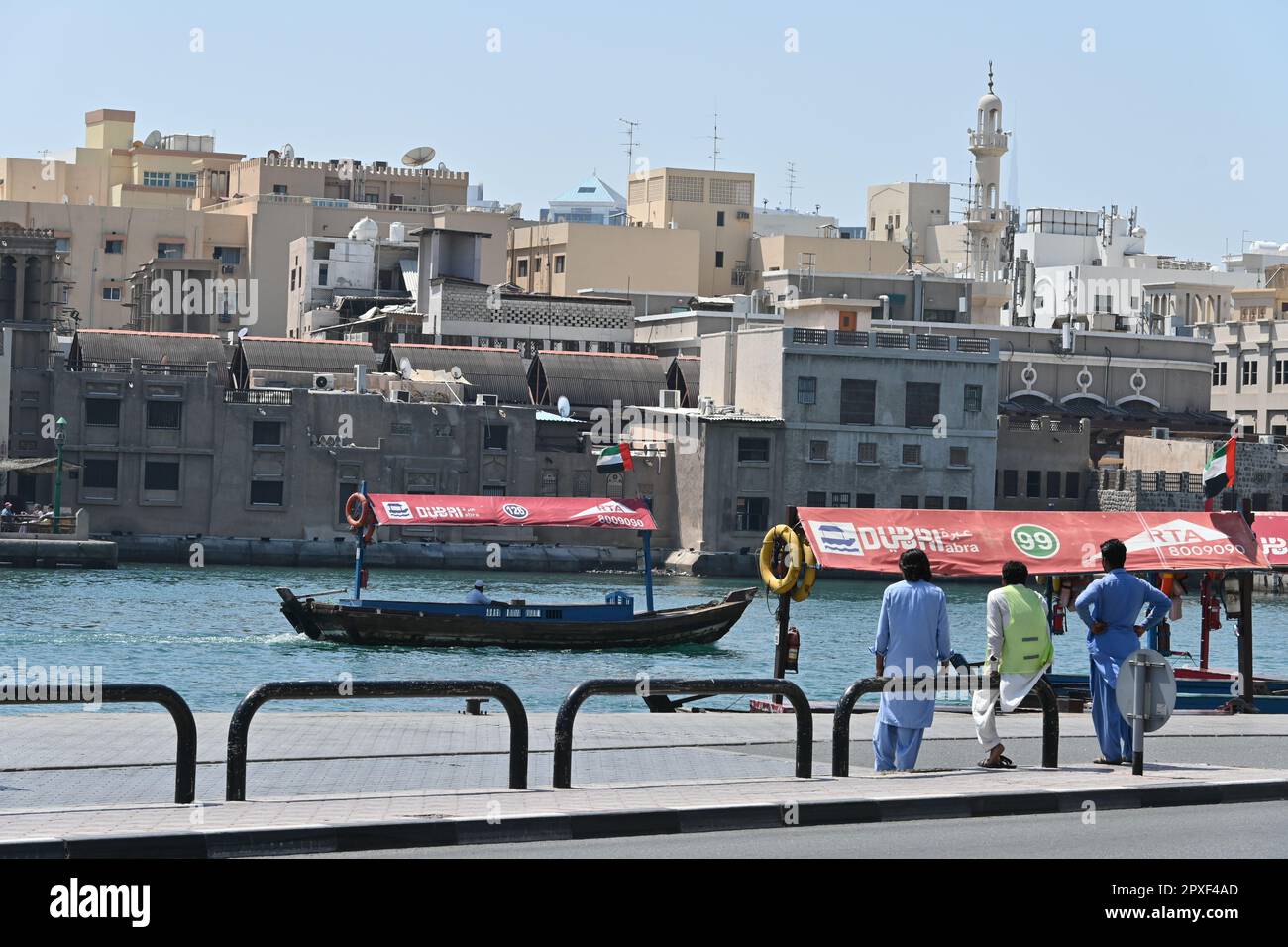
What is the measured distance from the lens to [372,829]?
12.0 metres

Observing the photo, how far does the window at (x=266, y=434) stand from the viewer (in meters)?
73.2

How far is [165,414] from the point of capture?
72.6m

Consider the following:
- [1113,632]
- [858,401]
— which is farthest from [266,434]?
[1113,632]

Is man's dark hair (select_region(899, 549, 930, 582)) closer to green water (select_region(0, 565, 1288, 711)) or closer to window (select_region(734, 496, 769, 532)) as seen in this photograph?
green water (select_region(0, 565, 1288, 711))

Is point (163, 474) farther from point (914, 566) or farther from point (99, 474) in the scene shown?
point (914, 566)

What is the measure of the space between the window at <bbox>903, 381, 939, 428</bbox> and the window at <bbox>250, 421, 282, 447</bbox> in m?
21.8

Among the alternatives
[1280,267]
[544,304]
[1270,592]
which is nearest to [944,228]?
[1280,267]

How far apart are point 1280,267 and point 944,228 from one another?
18.8 m

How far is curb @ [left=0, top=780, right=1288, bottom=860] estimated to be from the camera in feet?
37.5

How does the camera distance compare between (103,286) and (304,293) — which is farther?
(103,286)

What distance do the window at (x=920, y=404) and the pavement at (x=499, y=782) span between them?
56.2 metres

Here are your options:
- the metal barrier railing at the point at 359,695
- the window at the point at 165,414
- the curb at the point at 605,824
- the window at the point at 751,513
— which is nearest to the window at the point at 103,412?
the window at the point at 165,414

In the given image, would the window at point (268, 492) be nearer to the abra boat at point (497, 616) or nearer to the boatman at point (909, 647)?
the abra boat at point (497, 616)
